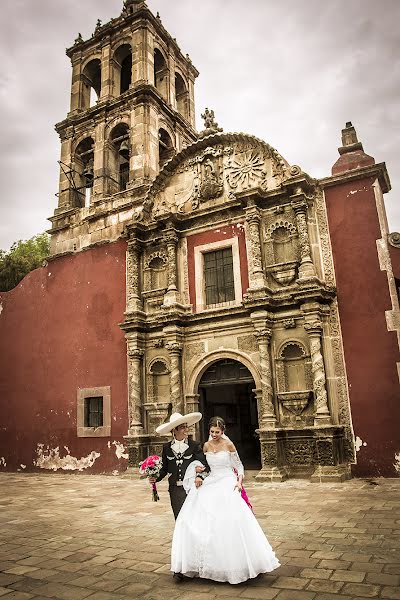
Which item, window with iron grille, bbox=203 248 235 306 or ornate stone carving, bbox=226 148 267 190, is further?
ornate stone carving, bbox=226 148 267 190

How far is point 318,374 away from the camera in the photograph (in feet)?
32.5

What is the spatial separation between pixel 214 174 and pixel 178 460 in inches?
374

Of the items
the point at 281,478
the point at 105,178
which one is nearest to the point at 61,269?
the point at 105,178

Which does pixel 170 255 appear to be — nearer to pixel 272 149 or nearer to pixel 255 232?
pixel 255 232

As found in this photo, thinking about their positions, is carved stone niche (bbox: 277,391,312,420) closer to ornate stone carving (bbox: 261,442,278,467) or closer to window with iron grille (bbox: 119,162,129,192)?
ornate stone carving (bbox: 261,442,278,467)

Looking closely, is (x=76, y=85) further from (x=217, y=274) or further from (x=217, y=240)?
(x=217, y=274)

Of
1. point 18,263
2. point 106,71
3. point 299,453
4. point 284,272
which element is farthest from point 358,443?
point 18,263

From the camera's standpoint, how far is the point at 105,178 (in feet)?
52.3

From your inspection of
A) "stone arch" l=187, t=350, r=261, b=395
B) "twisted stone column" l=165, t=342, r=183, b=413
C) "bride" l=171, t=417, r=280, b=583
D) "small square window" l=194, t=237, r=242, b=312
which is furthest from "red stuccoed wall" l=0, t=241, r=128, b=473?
"bride" l=171, t=417, r=280, b=583

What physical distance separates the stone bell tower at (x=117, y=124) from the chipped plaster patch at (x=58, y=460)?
6205mm

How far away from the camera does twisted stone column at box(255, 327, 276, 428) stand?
33.4 feet

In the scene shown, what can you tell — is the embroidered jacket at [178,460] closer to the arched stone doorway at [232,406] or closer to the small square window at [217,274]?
the arched stone doorway at [232,406]

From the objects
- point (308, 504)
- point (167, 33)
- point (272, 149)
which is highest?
point (167, 33)

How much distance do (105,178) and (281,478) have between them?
37.1 feet
